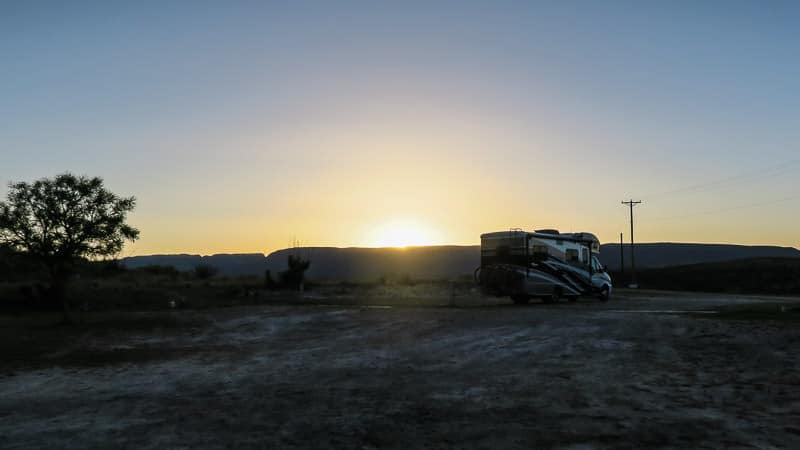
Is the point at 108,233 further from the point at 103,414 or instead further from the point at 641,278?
the point at 641,278

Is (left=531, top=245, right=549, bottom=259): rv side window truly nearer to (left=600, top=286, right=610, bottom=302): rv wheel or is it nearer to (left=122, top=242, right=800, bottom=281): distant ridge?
(left=600, top=286, right=610, bottom=302): rv wheel

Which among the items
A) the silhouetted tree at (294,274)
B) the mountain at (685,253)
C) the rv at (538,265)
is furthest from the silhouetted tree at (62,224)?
the mountain at (685,253)

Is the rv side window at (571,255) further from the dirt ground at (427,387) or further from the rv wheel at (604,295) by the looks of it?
the dirt ground at (427,387)

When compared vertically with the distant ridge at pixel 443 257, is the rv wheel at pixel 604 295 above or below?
below

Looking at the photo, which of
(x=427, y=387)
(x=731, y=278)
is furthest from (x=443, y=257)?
(x=427, y=387)

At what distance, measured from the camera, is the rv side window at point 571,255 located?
1294 inches

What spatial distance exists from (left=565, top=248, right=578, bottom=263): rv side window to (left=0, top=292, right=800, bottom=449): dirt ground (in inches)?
459

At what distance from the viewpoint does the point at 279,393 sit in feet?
36.3

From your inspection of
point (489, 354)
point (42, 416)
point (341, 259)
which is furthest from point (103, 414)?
point (341, 259)

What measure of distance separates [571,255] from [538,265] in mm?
2973

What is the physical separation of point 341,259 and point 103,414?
17397cm

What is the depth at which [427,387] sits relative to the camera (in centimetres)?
1118

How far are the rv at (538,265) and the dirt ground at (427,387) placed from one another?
916cm

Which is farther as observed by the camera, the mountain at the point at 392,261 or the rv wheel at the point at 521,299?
the mountain at the point at 392,261
